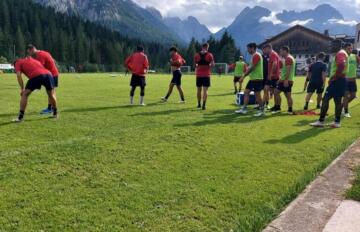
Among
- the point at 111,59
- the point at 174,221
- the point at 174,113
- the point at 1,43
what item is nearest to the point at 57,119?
the point at 174,113

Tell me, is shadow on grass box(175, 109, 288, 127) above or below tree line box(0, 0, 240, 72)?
below

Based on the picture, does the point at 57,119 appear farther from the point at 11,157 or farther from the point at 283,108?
the point at 283,108

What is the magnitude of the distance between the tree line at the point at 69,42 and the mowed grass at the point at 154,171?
9011 centimetres

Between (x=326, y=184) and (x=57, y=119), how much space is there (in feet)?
22.6

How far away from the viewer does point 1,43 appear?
106312mm

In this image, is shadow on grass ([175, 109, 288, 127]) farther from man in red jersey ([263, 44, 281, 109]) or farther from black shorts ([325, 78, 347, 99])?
black shorts ([325, 78, 347, 99])

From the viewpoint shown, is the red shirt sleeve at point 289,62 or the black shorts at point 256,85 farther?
the red shirt sleeve at point 289,62

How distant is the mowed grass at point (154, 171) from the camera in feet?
13.4

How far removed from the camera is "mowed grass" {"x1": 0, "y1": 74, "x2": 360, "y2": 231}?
4.07 meters

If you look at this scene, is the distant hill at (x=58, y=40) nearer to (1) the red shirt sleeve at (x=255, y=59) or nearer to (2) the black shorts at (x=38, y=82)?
(1) the red shirt sleeve at (x=255, y=59)

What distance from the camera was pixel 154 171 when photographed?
18.3 feet

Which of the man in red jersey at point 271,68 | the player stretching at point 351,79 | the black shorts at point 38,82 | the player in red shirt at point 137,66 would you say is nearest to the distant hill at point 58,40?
the player in red shirt at point 137,66

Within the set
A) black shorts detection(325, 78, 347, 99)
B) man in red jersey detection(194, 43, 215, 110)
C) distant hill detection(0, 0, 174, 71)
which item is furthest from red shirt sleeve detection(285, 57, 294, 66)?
distant hill detection(0, 0, 174, 71)

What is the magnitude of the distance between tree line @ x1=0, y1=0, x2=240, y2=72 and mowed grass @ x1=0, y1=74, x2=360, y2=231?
296ft
